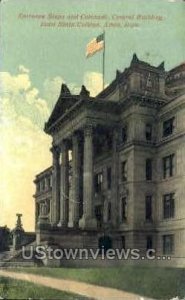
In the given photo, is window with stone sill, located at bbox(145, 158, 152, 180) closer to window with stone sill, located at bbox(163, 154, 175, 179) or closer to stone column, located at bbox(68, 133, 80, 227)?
window with stone sill, located at bbox(163, 154, 175, 179)

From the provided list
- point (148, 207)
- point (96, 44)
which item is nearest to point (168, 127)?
point (148, 207)

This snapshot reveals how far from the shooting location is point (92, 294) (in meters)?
14.4

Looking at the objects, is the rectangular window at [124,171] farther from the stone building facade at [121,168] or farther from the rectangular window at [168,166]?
the rectangular window at [168,166]

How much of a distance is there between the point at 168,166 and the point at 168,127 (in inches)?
44.7

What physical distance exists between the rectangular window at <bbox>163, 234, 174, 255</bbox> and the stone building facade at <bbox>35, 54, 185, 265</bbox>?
0.03 m

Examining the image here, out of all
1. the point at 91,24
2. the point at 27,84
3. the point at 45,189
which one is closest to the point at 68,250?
the point at 45,189

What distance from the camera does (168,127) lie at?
16562mm

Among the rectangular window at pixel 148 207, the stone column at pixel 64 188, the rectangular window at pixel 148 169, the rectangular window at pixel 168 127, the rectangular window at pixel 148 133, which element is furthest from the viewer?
the stone column at pixel 64 188

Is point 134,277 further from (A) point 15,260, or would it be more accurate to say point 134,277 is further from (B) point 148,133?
(B) point 148,133

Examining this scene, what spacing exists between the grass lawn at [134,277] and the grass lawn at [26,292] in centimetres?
60

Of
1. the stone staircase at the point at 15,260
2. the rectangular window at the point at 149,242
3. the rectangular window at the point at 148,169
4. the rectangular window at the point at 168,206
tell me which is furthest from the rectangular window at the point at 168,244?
the stone staircase at the point at 15,260

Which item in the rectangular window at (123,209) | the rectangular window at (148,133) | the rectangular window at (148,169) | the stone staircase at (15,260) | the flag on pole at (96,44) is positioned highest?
the flag on pole at (96,44)

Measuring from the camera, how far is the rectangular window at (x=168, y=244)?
1571 cm

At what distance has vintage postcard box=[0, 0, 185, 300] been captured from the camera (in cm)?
1491
